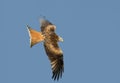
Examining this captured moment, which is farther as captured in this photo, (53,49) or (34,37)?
(53,49)

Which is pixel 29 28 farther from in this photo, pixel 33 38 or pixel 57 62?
pixel 57 62

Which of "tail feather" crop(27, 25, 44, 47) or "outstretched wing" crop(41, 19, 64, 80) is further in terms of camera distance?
"outstretched wing" crop(41, 19, 64, 80)

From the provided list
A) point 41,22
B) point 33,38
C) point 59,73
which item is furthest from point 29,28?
point 59,73

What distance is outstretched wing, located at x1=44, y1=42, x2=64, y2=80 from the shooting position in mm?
10789

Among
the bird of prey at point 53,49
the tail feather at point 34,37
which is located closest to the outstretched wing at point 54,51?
the bird of prey at point 53,49

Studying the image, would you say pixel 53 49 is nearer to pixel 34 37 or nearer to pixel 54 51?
pixel 54 51

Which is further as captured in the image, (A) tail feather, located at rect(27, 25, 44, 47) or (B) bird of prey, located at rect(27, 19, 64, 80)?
(B) bird of prey, located at rect(27, 19, 64, 80)

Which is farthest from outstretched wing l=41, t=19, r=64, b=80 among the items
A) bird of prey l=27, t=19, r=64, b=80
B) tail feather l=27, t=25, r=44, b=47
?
tail feather l=27, t=25, r=44, b=47

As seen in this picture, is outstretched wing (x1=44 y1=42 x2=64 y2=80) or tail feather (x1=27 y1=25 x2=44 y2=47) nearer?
tail feather (x1=27 y1=25 x2=44 y2=47)

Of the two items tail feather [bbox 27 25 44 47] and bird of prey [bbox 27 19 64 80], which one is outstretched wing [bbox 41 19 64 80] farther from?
tail feather [bbox 27 25 44 47]

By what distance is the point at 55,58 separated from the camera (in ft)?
36.0

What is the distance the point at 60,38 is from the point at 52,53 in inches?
23.1

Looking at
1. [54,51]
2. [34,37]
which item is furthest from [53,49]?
[34,37]

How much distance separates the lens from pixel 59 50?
36.0 ft
